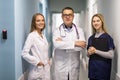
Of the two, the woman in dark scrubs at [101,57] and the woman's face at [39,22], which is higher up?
the woman's face at [39,22]

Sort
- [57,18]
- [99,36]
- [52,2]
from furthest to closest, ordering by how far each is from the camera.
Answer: [57,18] → [52,2] → [99,36]

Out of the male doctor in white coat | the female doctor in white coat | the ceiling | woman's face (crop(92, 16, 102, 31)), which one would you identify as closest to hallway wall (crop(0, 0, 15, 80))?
the female doctor in white coat

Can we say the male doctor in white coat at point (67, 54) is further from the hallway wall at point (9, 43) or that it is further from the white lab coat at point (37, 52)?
the hallway wall at point (9, 43)

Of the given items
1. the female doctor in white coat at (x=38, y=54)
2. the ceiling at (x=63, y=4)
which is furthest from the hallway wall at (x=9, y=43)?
the ceiling at (x=63, y=4)

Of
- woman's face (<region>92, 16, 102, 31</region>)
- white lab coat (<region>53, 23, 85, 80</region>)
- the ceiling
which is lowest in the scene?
white lab coat (<region>53, 23, 85, 80</region>)

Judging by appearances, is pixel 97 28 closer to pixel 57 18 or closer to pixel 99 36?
pixel 99 36

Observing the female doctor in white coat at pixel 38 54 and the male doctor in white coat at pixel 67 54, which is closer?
the female doctor in white coat at pixel 38 54

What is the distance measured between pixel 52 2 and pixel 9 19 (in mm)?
6799

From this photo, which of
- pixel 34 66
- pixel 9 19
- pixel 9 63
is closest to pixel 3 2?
pixel 9 19

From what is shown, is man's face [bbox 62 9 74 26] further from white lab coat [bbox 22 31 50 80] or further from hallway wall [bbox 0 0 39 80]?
hallway wall [bbox 0 0 39 80]

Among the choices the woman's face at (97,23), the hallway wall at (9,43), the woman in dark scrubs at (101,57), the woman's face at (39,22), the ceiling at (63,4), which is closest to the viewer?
the hallway wall at (9,43)

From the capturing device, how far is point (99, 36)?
2.77 metres

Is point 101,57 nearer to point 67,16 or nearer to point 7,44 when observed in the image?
point 67,16

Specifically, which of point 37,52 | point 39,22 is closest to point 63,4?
point 39,22
